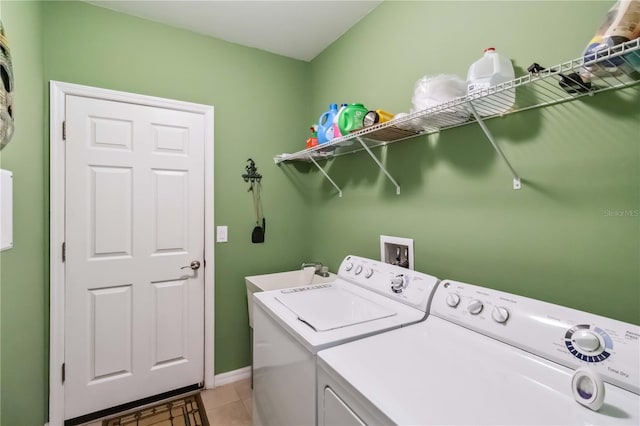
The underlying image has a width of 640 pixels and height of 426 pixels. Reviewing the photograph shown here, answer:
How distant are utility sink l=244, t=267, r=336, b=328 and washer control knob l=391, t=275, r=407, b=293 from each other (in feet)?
2.59

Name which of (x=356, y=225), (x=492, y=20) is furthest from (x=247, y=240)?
(x=492, y=20)

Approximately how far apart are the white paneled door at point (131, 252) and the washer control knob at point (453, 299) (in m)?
1.71

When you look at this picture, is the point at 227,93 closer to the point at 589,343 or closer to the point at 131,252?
the point at 131,252

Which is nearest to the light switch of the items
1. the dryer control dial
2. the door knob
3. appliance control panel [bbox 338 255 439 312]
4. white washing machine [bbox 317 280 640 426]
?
the door knob

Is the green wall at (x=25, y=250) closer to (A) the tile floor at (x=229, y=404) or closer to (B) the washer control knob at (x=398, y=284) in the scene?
(A) the tile floor at (x=229, y=404)

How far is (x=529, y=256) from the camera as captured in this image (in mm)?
1103

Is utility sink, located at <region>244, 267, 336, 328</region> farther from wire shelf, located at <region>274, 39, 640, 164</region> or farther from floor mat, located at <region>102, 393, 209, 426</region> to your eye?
wire shelf, located at <region>274, 39, 640, 164</region>

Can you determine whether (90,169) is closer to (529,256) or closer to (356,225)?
(356,225)

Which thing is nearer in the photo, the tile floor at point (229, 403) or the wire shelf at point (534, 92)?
the wire shelf at point (534, 92)

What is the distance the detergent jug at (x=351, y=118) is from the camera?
156 centimetres

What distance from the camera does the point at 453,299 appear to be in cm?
113

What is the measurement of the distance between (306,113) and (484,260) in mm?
1912

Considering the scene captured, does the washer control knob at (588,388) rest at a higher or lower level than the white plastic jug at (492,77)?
lower

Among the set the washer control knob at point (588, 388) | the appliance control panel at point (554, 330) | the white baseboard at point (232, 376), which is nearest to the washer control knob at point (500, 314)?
the appliance control panel at point (554, 330)
